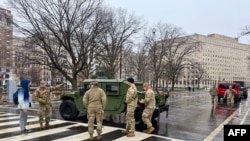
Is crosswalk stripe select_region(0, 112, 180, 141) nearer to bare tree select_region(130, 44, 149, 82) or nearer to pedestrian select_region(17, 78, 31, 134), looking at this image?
pedestrian select_region(17, 78, 31, 134)

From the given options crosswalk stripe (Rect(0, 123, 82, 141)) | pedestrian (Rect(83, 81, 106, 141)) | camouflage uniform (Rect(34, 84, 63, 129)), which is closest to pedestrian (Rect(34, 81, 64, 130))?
camouflage uniform (Rect(34, 84, 63, 129))

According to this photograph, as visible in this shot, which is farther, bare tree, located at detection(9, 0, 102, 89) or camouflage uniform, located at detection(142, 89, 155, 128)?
bare tree, located at detection(9, 0, 102, 89)

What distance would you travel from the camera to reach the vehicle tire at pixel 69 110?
1452cm

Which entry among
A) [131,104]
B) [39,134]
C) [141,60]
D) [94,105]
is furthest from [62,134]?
[141,60]

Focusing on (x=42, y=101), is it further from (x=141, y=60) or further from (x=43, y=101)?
(x=141, y=60)

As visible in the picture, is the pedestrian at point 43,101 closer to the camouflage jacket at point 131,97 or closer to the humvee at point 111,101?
the humvee at point 111,101

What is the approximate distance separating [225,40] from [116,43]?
12288cm

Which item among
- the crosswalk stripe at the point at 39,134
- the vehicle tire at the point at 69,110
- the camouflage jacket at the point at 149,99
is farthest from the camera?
the vehicle tire at the point at 69,110

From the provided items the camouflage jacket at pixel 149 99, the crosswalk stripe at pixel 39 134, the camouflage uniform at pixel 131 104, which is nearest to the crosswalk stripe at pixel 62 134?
the crosswalk stripe at pixel 39 134

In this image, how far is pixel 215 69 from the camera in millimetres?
159500

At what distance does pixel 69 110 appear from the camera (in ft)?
48.1

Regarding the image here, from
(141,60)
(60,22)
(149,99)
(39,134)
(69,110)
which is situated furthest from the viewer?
(141,60)

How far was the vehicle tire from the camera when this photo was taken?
14516mm

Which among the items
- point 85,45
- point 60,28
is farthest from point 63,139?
point 85,45
